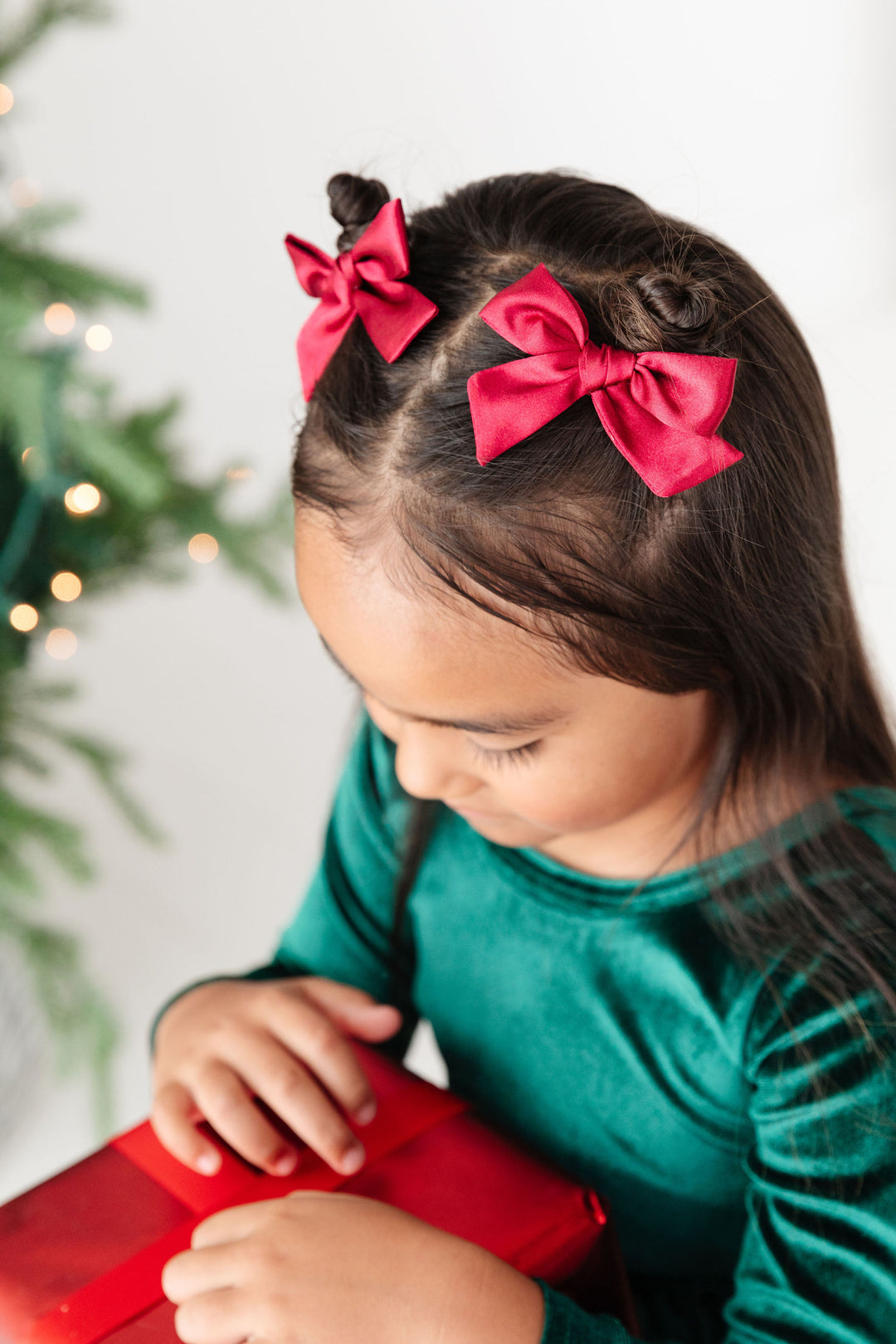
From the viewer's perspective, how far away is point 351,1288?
0.49m

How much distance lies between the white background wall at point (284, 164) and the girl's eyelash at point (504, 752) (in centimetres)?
99

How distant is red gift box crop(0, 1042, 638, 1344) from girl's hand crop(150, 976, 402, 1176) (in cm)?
1

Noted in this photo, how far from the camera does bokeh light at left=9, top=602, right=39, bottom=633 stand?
102cm

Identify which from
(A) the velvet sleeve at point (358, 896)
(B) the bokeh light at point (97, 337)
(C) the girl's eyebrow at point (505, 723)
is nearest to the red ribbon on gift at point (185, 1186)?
(A) the velvet sleeve at point (358, 896)

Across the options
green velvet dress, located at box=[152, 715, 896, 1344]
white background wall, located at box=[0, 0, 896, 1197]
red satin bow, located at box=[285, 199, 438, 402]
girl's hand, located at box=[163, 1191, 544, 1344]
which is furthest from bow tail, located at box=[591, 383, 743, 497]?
white background wall, located at box=[0, 0, 896, 1197]

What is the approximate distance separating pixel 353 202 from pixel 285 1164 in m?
0.48

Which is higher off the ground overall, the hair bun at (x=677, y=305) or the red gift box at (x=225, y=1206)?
the hair bun at (x=677, y=305)

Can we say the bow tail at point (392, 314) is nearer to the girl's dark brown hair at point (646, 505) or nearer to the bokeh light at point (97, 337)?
the girl's dark brown hair at point (646, 505)

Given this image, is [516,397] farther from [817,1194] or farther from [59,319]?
[59,319]

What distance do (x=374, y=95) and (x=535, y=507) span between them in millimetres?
1261

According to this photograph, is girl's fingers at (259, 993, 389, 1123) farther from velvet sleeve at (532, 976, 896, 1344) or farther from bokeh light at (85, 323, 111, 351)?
bokeh light at (85, 323, 111, 351)

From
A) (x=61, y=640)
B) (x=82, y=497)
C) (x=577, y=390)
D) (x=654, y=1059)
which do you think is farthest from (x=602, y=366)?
(x=61, y=640)

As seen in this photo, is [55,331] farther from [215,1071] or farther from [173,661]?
[173,661]

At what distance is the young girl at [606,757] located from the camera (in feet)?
1.59
